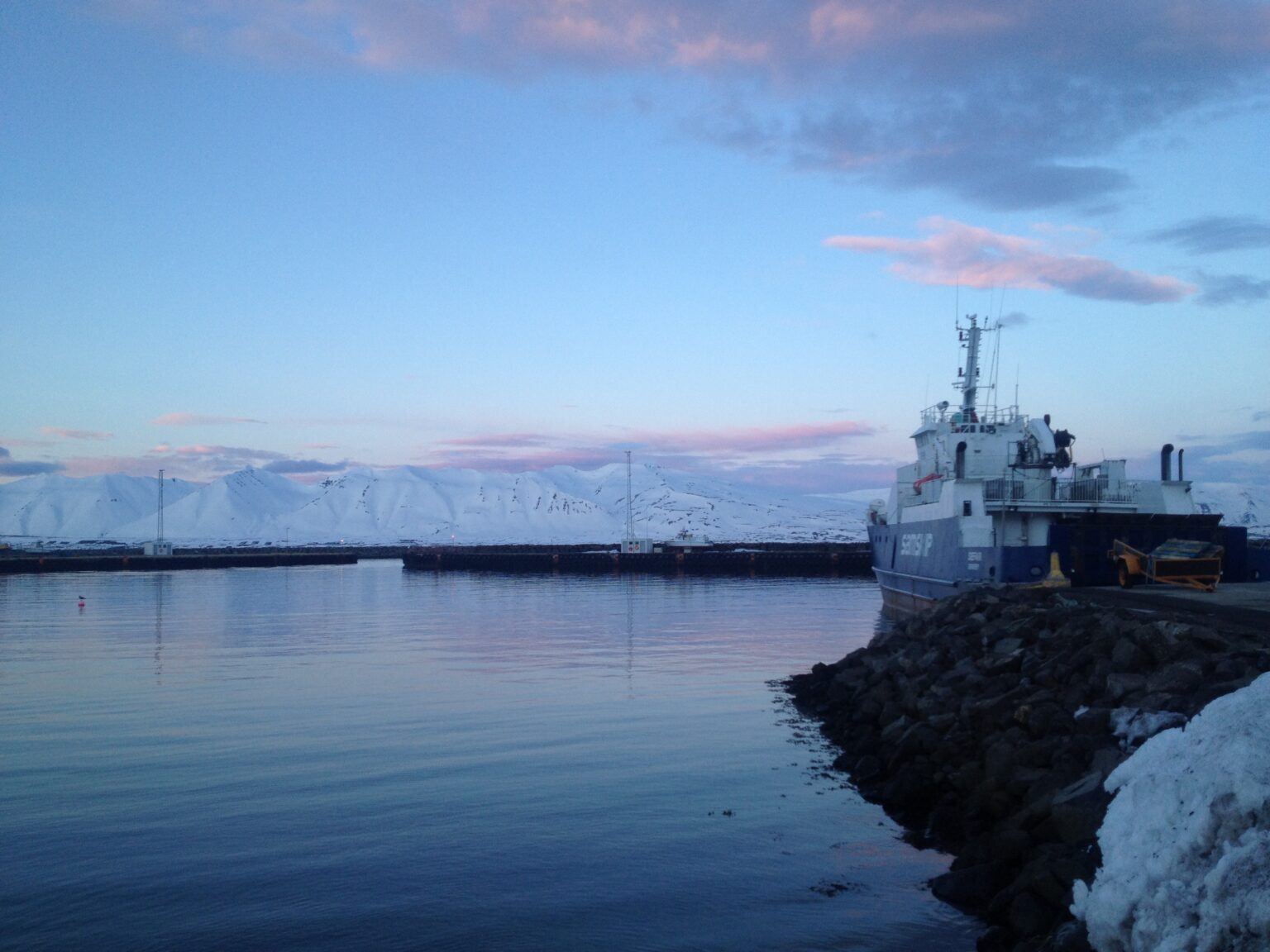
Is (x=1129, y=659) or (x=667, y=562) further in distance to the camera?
(x=667, y=562)

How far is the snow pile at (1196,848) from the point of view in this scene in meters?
6.28

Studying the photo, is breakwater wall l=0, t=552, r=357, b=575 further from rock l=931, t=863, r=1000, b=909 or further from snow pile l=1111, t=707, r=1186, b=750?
snow pile l=1111, t=707, r=1186, b=750

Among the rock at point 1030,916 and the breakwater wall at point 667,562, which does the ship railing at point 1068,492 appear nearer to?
the rock at point 1030,916

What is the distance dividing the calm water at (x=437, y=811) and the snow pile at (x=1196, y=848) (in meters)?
2.10

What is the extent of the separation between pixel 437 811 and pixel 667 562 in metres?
82.8

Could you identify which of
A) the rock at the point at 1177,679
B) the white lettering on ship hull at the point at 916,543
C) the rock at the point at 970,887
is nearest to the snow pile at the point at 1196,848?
the rock at the point at 970,887

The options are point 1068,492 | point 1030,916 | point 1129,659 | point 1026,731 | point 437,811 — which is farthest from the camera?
point 1068,492

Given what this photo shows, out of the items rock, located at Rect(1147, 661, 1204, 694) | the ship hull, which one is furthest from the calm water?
the ship hull

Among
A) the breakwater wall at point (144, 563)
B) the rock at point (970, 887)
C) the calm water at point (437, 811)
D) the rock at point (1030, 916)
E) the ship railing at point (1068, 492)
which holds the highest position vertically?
the ship railing at point (1068, 492)

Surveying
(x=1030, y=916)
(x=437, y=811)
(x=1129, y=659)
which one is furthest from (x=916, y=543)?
(x=1030, y=916)

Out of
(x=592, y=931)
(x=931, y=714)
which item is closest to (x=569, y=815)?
(x=592, y=931)

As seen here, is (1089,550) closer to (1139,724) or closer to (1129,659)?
(1129,659)

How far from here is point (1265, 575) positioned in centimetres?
2917

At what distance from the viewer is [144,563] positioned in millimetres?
109062
